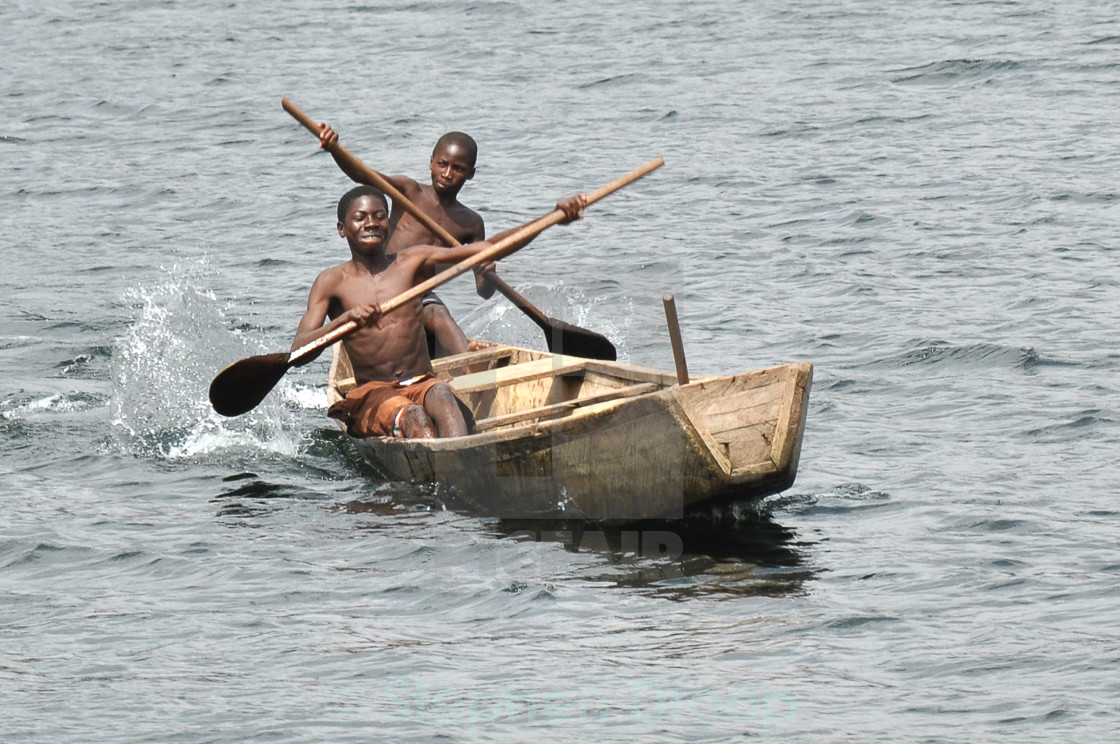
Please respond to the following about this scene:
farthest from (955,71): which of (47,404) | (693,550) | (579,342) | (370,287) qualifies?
(693,550)

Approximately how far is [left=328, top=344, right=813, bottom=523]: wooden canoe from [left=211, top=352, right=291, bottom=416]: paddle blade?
948mm

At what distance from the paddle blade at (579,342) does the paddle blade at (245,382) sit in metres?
1.88

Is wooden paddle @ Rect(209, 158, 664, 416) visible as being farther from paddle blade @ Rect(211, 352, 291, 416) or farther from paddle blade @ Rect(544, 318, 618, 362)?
paddle blade @ Rect(544, 318, 618, 362)

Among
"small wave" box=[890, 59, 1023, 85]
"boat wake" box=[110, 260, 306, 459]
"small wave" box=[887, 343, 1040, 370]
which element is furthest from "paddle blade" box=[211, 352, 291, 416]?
"small wave" box=[890, 59, 1023, 85]

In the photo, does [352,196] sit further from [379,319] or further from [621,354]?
[621,354]

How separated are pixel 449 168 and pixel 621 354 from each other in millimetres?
2305

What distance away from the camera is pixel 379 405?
880cm

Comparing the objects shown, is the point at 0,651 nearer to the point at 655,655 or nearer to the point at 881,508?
the point at 655,655

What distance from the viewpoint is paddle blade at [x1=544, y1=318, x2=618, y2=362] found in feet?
33.4

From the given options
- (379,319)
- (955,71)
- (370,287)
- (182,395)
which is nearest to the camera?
(379,319)

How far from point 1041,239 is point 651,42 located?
8811mm

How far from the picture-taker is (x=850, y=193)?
15.0 metres

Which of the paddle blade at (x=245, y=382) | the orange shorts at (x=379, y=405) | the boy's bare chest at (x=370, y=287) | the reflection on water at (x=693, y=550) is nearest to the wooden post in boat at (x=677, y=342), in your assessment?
the reflection on water at (x=693, y=550)

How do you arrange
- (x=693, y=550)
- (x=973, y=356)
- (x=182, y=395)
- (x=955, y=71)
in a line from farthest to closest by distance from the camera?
(x=955, y=71), (x=973, y=356), (x=182, y=395), (x=693, y=550)
